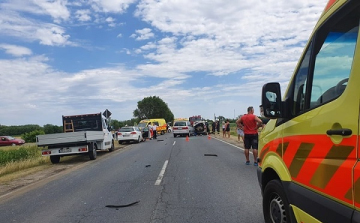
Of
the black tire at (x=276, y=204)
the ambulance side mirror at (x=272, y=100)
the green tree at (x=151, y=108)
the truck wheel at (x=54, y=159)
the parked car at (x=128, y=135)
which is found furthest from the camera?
the green tree at (x=151, y=108)

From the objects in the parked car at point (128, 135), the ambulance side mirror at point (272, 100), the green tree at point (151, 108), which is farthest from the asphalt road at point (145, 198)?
the green tree at point (151, 108)

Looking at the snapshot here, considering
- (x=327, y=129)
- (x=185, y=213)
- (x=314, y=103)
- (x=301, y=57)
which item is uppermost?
(x=301, y=57)

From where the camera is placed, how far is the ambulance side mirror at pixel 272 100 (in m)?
3.34

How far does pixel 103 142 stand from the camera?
667 inches

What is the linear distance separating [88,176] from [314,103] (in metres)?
8.51

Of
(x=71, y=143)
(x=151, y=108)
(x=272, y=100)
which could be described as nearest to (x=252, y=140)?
(x=272, y=100)

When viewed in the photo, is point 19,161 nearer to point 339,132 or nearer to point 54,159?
point 54,159

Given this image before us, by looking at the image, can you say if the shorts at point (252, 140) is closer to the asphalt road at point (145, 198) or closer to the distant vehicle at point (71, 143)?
the asphalt road at point (145, 198)

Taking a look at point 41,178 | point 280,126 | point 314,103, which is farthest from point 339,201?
point 41,178

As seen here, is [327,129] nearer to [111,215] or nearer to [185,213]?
[185,213]

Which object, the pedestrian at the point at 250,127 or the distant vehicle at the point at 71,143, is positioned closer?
the pedestrian at the point at 250,127

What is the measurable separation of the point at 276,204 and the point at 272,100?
1.24 metres

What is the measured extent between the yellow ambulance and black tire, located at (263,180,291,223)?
0.04 ft

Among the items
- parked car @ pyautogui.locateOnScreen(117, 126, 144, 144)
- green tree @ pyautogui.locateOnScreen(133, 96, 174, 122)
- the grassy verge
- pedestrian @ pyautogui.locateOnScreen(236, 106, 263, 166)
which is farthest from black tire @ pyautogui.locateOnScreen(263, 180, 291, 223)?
green tree @ pyautogui.locateOnScreen(133, 96, 174, 122)
